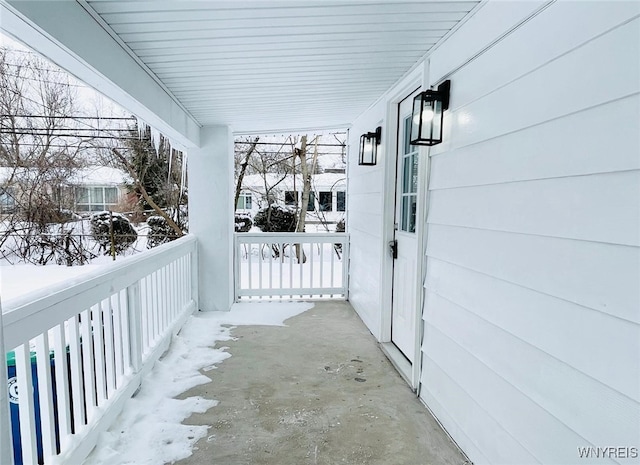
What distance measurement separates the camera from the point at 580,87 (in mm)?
1164

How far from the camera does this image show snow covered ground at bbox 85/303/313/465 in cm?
184

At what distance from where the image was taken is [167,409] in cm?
225

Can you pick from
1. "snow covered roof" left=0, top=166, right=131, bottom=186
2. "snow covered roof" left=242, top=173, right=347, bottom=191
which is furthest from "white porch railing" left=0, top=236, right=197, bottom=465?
"snow covered roof" left=242, top=173, right=347, bottom=191

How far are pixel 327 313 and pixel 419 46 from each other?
121 inches

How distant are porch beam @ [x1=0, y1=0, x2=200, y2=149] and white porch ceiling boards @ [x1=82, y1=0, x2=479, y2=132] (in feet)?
0.22

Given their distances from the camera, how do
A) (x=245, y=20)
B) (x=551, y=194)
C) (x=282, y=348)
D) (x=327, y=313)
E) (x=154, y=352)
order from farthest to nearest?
1. (x=327, y=313)
2. (x=282, y=348)
3. (x=154, y=352)
4. (x=245, y=20)
5. (x=551, y=194)

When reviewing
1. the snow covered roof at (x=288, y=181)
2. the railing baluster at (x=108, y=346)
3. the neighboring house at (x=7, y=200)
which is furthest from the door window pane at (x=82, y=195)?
the snow covered roof at (x=288, y=181)

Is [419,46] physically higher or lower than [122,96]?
higher

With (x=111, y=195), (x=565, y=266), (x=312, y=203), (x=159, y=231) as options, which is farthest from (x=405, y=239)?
(x=312, y=203)

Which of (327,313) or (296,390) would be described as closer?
(296,390)

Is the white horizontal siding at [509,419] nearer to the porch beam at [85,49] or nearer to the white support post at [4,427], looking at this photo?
the white support post at [4,427]

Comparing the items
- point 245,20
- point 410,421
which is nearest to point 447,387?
point 410,421

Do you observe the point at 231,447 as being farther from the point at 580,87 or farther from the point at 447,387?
the point at 580,87

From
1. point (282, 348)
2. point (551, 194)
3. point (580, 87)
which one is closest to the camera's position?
point (580, 87)
